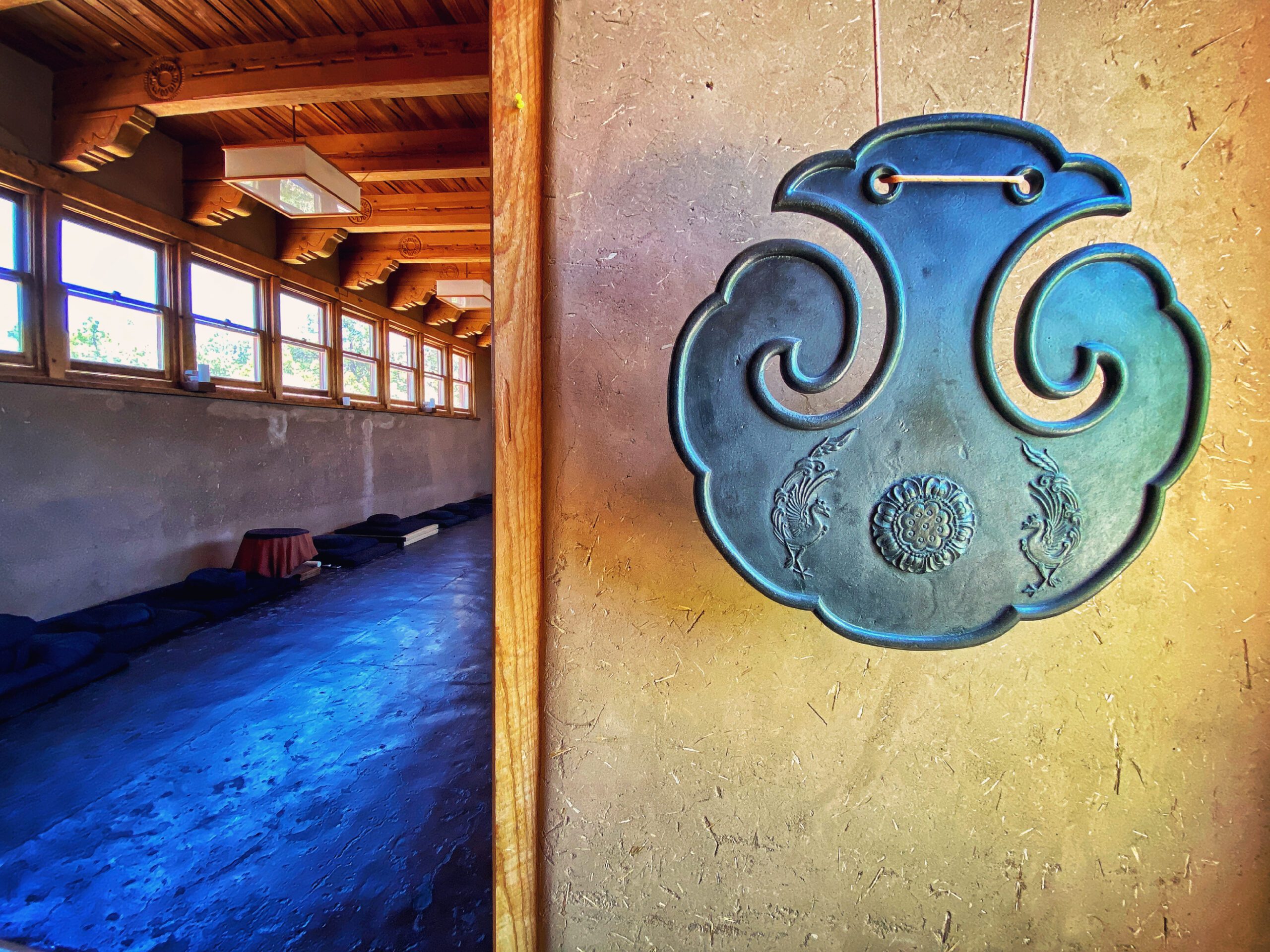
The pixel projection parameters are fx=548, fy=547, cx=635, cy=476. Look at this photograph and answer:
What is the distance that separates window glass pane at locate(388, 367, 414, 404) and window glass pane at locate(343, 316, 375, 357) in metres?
0.40

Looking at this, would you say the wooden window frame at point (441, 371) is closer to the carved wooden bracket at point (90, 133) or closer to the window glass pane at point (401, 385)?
the window glass pane at point (401, 385)

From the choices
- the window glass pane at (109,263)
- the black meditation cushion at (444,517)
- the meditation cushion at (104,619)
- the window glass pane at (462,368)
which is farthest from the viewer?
the window glass pane at (462,368)

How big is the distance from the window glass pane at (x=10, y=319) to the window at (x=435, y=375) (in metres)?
5.01

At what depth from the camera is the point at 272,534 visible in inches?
179

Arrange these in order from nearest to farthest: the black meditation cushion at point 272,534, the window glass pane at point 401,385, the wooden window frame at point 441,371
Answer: the black meditation cushion at point 272,534 → the window glass pane at point 401,385 → the wooden window frame at point 441,371

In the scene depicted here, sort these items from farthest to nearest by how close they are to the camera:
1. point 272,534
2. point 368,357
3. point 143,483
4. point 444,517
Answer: point 444,517, point 368,357, point 272,534, point 143,483

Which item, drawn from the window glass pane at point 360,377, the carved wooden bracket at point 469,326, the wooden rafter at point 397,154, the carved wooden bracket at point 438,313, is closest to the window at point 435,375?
the carved wooden bracket at point 438,313

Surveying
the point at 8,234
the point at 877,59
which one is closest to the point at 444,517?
the point at 8,234

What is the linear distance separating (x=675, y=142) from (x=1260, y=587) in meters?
0.97

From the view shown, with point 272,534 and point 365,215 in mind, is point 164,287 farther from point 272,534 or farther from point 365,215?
point 272,534

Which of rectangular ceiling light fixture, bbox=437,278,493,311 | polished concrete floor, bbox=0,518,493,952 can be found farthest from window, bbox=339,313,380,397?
polished concrete floor, bbox=0,518,493,952

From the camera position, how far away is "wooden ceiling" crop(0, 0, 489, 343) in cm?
299

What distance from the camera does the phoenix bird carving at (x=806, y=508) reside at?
1.67 ft

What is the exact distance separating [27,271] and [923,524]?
15.9ft
